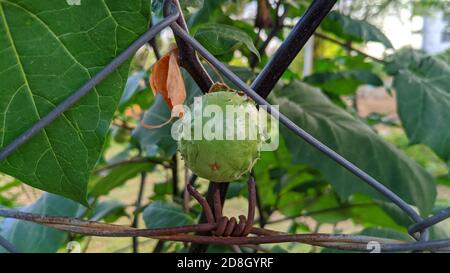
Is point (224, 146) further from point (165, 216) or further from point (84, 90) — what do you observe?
point (165, 216)

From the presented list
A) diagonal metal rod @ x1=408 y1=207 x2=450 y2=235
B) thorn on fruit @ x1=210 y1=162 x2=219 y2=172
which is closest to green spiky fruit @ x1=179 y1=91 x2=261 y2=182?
thorn on fruit @ x1=210 y1=162 x2=219 y2=172

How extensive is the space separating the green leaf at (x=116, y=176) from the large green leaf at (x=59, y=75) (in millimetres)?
659

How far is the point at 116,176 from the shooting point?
113 centimetres

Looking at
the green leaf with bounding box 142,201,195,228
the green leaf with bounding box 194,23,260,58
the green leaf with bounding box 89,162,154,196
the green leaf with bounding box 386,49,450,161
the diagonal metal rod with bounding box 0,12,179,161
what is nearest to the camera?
the diagonal metal rod with bounding box 0,12,179,161

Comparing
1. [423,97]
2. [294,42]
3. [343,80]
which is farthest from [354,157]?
[343,80]

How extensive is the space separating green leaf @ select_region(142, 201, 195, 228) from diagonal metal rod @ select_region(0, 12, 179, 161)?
431 mm

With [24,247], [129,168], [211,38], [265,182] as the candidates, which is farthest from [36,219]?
[265,182]

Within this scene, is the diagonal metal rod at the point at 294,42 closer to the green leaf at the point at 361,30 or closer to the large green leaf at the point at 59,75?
the large green leaf at the point at 59,75

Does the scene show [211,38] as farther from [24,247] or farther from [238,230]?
[24,247]

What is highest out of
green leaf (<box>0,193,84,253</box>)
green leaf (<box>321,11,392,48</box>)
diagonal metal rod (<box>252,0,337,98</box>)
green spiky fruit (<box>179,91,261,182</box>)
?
green leaf (<box>321,11,392,48</box>)

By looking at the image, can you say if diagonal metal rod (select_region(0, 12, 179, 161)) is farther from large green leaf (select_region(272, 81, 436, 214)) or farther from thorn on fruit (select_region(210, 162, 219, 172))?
large green leaf (select_region(272, 81, 436, 214))

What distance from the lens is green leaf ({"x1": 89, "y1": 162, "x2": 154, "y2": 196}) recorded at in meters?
1.11

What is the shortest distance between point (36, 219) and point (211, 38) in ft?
0.83

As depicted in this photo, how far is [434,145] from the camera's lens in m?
0.98
